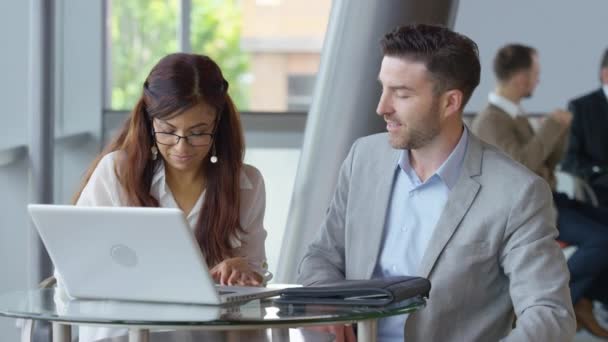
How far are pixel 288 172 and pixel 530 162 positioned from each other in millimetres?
2092

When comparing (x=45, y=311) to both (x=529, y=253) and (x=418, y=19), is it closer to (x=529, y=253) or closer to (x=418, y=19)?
(x=529, y=253)

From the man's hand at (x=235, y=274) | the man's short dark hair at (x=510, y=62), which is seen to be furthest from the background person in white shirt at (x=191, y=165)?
the man's short dark hair at (x=510, y=62)

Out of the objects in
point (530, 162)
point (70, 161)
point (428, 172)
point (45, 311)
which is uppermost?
point (428, 172)

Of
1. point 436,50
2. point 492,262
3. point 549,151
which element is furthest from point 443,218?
point 549,151

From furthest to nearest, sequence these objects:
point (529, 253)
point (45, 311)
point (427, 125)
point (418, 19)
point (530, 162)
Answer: point (530, 162), point (418, 19), point (427, 125), point (529, 253), point (45, 311)

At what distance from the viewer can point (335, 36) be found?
4.04 m

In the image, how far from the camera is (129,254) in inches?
84.8

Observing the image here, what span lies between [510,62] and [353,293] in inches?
144

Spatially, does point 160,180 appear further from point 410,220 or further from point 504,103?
point 504,103

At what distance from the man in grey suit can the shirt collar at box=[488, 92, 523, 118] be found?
9.00 ft

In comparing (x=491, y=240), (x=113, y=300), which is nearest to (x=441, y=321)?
(x=491, y=240)

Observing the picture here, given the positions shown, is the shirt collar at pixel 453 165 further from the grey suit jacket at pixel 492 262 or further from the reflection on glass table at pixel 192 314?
the reflection on glass table at pixel 192 314

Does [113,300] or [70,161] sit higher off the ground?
[113,300]

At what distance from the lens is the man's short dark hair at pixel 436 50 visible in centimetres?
262
